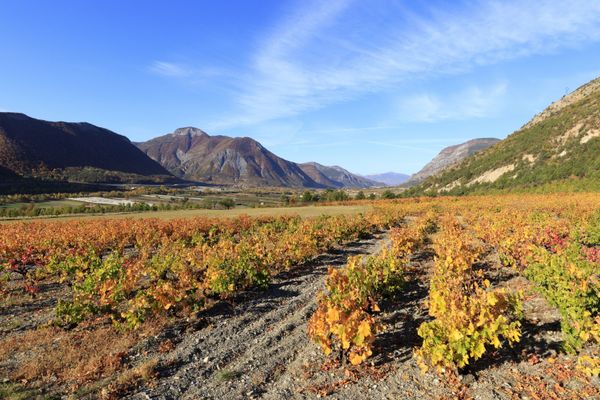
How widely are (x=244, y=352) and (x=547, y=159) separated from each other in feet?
318

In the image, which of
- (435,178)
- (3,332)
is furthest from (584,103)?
(3,332)

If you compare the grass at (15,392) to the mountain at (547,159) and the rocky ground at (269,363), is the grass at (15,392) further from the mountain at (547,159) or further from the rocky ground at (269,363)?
the mountain at (547,159)

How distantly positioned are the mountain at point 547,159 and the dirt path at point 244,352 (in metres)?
65.5

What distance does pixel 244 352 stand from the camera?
1006cm

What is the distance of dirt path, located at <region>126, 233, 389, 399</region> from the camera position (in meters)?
8.26

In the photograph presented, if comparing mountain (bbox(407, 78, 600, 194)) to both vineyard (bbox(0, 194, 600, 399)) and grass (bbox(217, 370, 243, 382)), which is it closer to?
vineyard (bbox(0, 194, 600, 399))

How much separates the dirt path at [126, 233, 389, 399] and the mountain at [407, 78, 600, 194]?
2580 inches

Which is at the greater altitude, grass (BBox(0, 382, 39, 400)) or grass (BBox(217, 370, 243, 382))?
grass (BBox(217, 370, 243, 382))

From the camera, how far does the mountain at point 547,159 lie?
69938mm

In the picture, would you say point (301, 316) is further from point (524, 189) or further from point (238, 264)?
point (524, 189)

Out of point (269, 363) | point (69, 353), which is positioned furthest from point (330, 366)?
point (69, 353)

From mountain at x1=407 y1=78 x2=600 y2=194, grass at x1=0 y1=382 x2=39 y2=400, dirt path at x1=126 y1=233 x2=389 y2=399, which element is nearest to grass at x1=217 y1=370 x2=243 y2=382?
dirt path at x1=126 y1=233 x2=389 y2=399

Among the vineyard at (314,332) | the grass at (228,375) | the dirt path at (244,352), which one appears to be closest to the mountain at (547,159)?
the vineyard at (314,332)

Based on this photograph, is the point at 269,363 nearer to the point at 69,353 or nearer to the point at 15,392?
the point at 69,353
